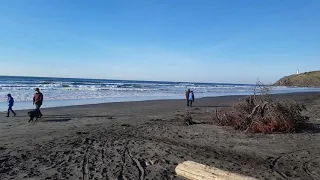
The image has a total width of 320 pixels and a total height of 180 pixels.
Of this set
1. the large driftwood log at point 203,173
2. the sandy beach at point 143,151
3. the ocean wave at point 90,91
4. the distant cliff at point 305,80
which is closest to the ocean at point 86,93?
the ocean wave at point 90,91

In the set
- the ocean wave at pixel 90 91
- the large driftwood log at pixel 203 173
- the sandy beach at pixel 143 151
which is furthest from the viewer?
the ocean wave at pixel 90 91

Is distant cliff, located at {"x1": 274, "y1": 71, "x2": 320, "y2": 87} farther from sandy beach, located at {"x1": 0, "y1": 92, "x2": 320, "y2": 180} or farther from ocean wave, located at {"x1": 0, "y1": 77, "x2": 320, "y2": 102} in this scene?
sandy beach, located at {"x1": 0, "y1": 92, "x2": 320, "y2": 180}

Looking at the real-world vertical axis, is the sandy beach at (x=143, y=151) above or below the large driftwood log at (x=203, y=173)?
below

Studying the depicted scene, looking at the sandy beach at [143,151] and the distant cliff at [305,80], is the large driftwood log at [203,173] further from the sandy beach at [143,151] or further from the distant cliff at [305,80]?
the distant cliff at [305,80]

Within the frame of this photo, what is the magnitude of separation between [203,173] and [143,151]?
291 cm

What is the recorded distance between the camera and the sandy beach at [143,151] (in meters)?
6.70

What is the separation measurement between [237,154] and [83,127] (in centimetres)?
682

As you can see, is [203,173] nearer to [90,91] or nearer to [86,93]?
[86,93]

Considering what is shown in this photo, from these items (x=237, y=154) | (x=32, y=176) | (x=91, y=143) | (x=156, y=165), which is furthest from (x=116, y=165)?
(x=237, y=154)

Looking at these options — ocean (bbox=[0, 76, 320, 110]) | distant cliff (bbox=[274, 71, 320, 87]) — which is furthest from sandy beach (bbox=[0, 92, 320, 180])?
distant cliff (bbox=[274, 71, 320, 87])

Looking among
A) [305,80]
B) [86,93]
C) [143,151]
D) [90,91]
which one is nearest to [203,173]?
[143,151]

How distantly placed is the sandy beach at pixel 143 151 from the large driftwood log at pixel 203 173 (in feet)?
1.00

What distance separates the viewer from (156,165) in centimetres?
723

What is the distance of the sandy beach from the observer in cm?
670
